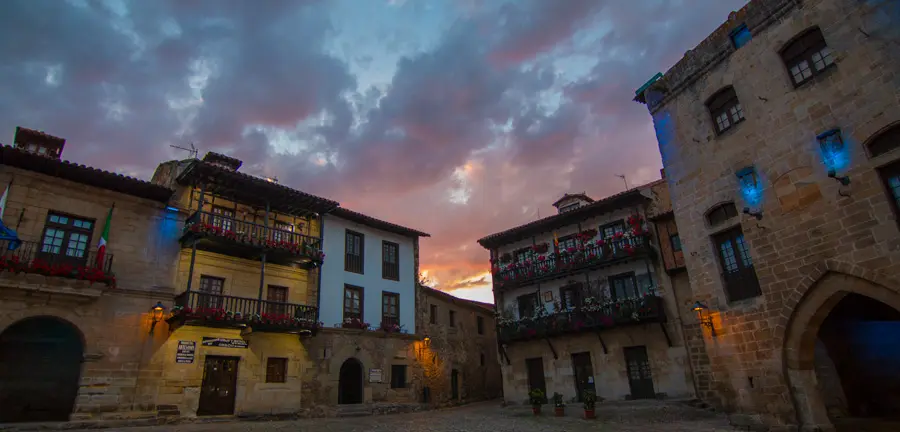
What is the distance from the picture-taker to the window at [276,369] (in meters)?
19.6

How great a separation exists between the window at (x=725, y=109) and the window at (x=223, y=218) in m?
18.5

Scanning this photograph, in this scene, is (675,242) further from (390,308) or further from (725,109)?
(390,308)

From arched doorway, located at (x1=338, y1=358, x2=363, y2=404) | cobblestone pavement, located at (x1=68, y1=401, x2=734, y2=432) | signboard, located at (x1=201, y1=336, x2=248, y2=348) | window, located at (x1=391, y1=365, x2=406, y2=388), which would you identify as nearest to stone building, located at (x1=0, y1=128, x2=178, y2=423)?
signboard, located at (x1=201, y1=336, x2=248, y2=348)

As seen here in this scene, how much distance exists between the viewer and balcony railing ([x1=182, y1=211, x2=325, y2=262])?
17984 mm

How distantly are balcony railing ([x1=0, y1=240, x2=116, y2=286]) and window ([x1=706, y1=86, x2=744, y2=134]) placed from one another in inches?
834

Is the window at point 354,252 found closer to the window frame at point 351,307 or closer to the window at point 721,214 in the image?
the window frame at point 351,307

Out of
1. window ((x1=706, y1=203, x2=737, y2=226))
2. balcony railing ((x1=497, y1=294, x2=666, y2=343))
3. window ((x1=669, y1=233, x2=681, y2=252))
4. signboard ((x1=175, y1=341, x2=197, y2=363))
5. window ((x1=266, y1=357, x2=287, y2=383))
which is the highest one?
window ((x1=669, y1=233, x2=681, y2=252))

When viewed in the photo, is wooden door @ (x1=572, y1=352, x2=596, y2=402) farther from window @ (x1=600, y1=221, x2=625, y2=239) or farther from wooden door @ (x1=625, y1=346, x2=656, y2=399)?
window @ (x1=600, y1=221, x2=625, y2=239)

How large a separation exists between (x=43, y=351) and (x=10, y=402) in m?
1.75

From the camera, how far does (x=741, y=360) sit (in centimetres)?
1390

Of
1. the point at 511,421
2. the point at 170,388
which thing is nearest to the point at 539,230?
the point at 511,421

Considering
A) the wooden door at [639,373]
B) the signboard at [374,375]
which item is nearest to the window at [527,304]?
the wooden door at [639,373]

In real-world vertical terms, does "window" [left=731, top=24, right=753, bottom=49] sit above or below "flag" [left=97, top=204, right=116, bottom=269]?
above

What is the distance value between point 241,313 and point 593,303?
49.7 feet
